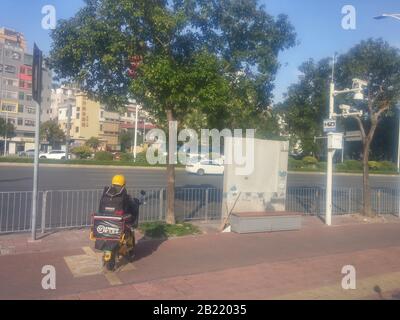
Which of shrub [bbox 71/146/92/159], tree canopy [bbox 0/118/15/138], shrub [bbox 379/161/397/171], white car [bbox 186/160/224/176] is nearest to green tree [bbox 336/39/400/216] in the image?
white car [bbox 186/160/224/176]

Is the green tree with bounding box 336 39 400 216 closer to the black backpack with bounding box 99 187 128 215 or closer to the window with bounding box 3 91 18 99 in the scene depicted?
the black backpack with bounding box 99 187 128 215

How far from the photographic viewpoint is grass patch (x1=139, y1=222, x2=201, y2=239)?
916 centimetres

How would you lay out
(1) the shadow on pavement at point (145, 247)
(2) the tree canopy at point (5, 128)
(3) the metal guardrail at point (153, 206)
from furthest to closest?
(2) the tree canopy at point (5, 128)
(3) the metal guardrail at point (153, 206)
(1) the shadow on pavement at point (145, 247)

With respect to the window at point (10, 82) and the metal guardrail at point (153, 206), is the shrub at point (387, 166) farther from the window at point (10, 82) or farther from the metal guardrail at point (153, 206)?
the window at point (10, 82)

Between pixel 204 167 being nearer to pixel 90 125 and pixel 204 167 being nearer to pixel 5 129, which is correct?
pixel 5 129

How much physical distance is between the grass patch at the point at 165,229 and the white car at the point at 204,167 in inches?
823

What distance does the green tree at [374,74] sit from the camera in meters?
12.5

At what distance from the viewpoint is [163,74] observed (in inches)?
332

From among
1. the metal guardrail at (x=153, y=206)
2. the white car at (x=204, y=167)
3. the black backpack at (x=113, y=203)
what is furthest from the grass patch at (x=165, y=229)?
the white car at (x=204, y=167)

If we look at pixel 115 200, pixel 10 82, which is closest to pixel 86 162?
pixel 115 200

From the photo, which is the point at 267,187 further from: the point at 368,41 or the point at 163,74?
the point at 368,41

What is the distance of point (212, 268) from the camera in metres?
6.89

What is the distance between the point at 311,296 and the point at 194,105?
4940 millimetres
